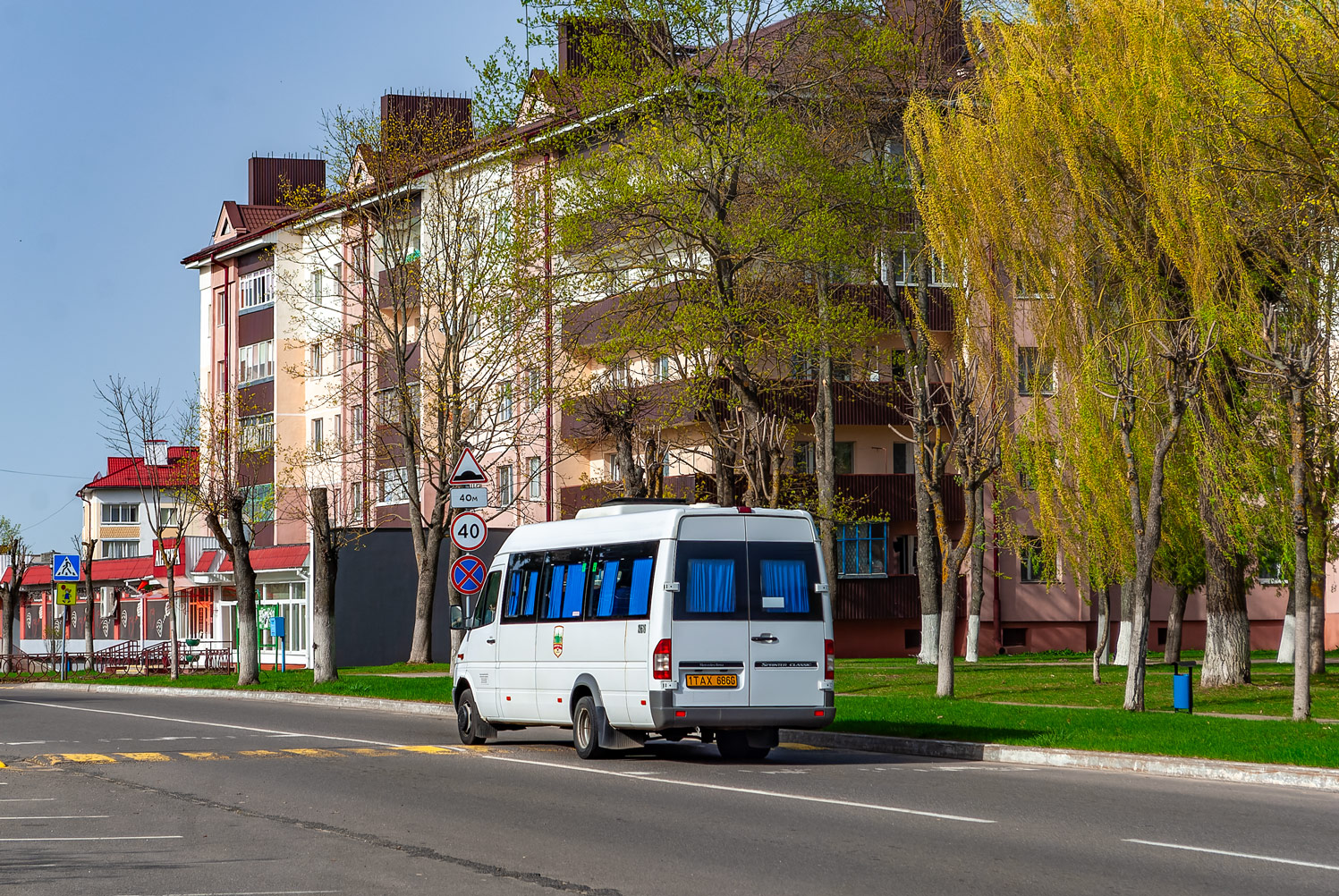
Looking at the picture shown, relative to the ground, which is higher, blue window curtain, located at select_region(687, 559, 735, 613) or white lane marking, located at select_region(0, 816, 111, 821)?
blue window curtain, located at select_region(687, 559, 735, 613)

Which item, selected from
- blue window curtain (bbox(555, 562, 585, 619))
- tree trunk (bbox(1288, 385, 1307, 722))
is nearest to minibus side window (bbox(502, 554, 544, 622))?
blue window curtain (bbox(555, 562, 585, 619))

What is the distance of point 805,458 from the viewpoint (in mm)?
50562

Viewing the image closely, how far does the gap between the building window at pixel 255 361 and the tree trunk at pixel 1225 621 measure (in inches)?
1880

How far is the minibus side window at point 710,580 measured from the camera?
57.1ft

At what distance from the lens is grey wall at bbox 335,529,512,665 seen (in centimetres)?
5338

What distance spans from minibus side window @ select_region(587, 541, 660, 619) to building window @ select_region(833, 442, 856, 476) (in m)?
33.8

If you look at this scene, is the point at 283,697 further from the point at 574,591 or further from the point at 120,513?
the point at 120,513

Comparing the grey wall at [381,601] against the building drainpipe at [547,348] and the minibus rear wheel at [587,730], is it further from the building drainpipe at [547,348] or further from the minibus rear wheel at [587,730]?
the minibus rear wheel at [587,730]

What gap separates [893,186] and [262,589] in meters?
33.0

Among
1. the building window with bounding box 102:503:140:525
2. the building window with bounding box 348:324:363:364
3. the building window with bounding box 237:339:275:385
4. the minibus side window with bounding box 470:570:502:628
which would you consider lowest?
the minibus side window with bounding box 470:570:502:628

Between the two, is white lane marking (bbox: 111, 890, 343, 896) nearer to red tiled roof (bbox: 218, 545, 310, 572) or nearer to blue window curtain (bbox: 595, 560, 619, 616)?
blue window curtain (bbox: 595, 560, 619, 616)

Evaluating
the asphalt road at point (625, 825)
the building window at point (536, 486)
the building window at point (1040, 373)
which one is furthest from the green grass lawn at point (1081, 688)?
the building window at point (536, 486)

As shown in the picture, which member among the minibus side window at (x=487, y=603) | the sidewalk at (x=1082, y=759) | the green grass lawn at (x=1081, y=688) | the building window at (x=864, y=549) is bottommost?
the green grass lawn at (x=1081, y=688)

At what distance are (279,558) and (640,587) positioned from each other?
138ft
